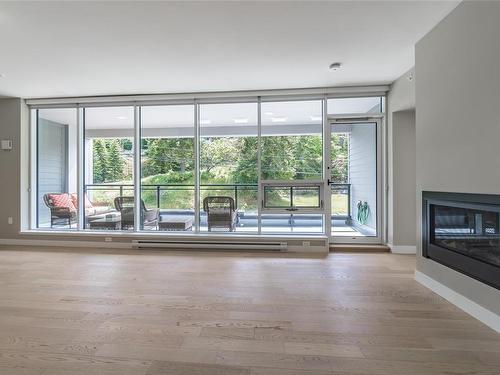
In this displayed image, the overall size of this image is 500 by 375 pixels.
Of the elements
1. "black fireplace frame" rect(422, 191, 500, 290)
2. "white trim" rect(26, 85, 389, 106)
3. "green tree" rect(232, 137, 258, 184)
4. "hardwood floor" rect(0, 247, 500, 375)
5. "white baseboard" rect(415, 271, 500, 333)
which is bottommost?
"hardwood floor" rect(0, 247, 500, 375)

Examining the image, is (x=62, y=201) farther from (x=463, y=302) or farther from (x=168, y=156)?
(x=463, y=302)

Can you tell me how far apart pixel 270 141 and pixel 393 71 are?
2.05 m

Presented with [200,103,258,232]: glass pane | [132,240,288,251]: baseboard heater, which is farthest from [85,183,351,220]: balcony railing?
[132,240,288,251]: baseboard heater

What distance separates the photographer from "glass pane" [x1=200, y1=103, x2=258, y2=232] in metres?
4.70

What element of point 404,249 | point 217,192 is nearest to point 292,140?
point 217,192

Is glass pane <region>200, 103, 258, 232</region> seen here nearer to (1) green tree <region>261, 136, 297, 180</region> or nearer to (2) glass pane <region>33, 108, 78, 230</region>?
(1) green tree <region>261, 136, 297, 180</region>

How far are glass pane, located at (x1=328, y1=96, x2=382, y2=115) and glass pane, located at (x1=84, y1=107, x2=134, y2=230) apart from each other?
3.56 m

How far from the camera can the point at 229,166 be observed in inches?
187

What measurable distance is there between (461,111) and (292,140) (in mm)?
2543

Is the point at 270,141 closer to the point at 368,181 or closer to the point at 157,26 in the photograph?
the point at 368,181

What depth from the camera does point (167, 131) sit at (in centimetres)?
491

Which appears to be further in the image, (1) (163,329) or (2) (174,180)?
(2) (174,180)

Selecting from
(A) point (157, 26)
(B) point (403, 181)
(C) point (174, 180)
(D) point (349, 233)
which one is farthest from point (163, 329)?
(B) point (403, 181)

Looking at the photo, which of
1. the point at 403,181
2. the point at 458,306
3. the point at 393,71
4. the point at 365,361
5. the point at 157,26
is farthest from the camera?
the point at 403,181
